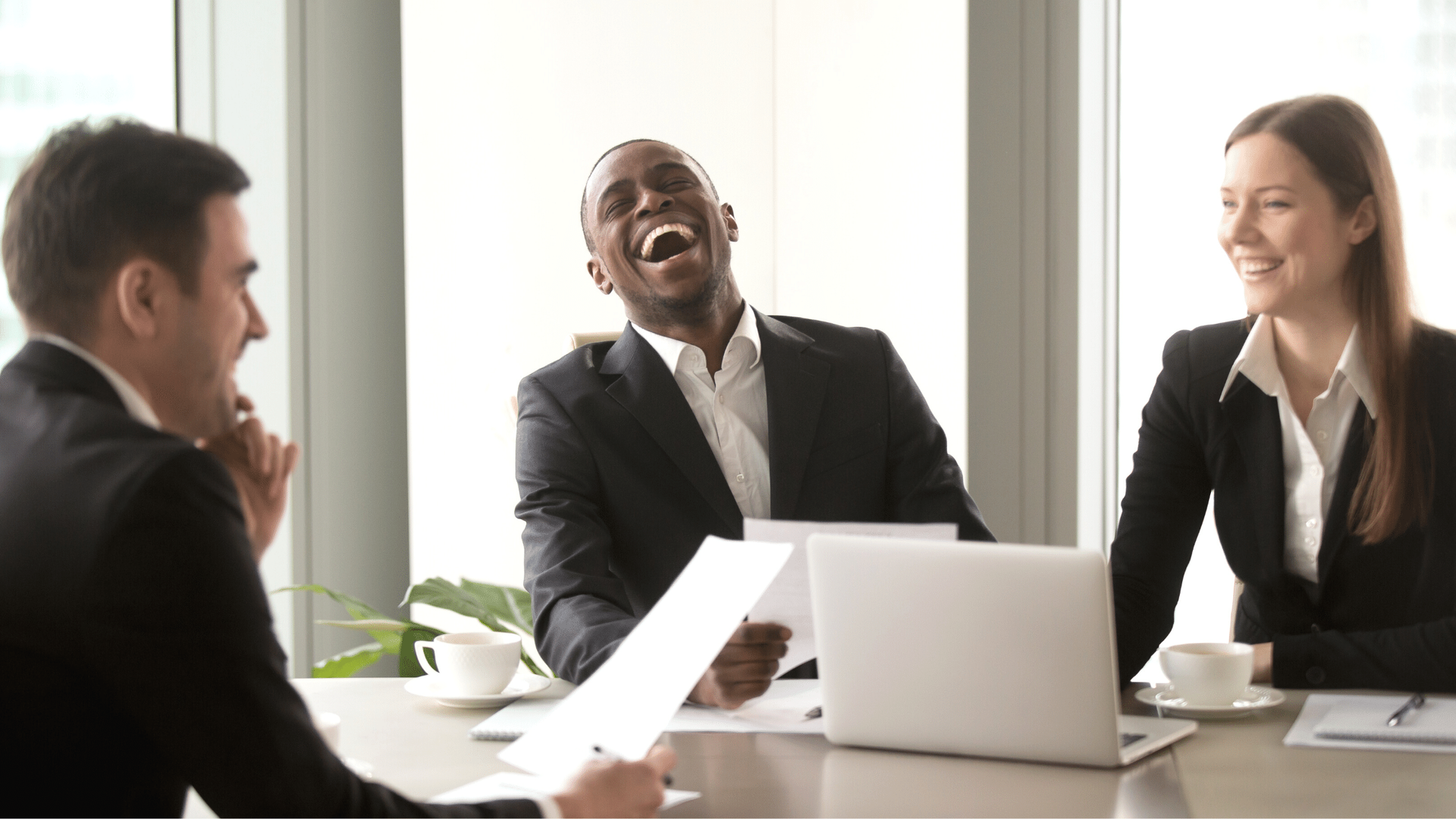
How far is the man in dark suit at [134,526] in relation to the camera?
2.71 ft

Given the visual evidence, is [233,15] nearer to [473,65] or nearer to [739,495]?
[473,65]

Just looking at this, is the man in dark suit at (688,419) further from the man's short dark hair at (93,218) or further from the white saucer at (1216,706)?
the man's short dark hair at (93,218)

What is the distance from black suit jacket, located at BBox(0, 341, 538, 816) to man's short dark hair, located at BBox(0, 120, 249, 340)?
0.07m

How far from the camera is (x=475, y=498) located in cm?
318

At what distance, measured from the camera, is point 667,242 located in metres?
2.06

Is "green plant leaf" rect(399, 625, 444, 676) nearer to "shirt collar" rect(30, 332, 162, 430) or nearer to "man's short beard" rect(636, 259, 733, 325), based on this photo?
"man's short beard" rect(636, 259, 733, 325)

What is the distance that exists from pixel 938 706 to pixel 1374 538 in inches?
35.9

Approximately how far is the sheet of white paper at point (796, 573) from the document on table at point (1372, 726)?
0.43 m

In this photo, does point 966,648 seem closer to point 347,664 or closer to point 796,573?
point 796,573

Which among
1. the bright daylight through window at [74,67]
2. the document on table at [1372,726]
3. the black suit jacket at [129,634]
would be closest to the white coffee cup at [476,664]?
the black suit jacket at [129,634]

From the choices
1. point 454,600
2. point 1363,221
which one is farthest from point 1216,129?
point 454,600

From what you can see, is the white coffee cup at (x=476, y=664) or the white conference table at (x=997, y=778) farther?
the white coffee cup at (x=476, y=664)

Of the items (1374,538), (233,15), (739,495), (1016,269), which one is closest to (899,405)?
(739,495)

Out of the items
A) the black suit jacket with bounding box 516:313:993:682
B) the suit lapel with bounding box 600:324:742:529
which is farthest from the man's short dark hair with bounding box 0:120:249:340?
the suit lapel with bounding box 600:324:742:529
